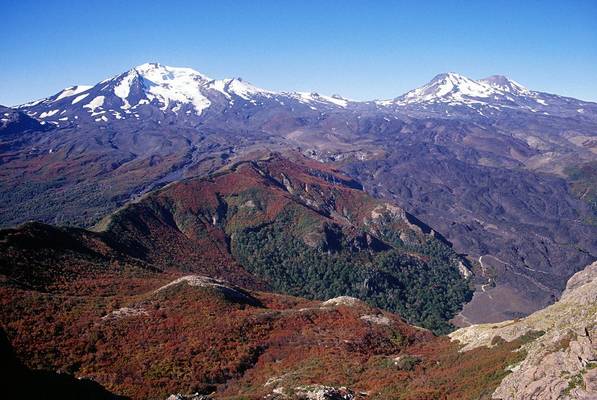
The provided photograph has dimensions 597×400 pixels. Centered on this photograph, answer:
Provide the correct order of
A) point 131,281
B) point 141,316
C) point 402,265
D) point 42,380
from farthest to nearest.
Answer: point 402,265
point 131,281
point 141,316
point 42,380

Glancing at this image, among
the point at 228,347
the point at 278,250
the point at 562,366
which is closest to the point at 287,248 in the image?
the point at 278,250

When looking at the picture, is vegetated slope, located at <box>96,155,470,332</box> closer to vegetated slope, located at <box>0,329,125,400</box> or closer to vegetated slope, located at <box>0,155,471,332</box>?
vegetated slope, located at <box>0,155,471,332</box>

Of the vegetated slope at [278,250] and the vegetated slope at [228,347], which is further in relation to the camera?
the vegetated slope at [278,250]

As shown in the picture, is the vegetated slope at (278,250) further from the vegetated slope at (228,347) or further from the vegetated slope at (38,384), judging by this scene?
the vegetated slope at (38,384)

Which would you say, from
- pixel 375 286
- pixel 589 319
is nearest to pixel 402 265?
pixel 375 286

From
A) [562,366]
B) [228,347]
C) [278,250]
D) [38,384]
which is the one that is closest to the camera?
[562,366]

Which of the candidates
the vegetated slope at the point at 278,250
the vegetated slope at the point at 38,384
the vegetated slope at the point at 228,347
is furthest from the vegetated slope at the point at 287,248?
the vegetated slope at the point at 38,384

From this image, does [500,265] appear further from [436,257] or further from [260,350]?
[260,350]

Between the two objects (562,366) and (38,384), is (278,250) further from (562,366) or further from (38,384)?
(562,366)
